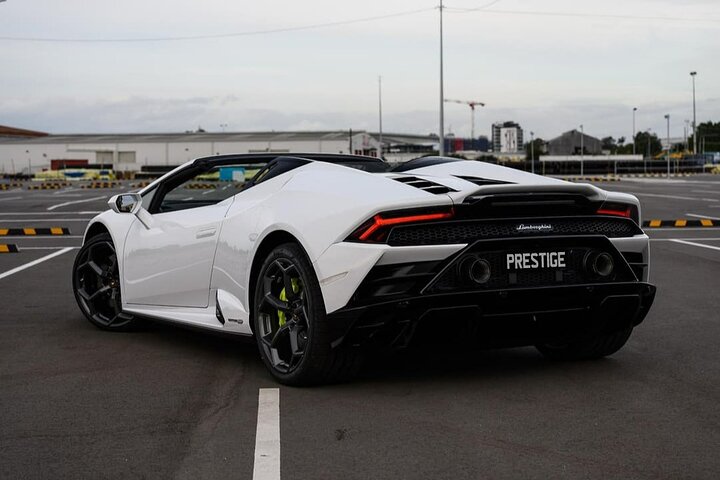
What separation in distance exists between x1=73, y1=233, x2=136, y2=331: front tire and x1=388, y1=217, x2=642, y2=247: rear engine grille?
2941 millimetres

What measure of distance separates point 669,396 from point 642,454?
111cm

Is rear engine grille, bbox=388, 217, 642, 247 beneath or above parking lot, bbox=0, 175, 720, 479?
above

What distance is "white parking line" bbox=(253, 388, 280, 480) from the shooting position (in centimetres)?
362

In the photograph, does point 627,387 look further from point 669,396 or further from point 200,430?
point 200,430

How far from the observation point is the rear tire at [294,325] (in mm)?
4773

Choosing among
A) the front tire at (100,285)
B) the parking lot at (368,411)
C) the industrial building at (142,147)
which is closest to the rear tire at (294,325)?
the parking lot at (368,411)

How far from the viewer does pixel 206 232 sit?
5.86m

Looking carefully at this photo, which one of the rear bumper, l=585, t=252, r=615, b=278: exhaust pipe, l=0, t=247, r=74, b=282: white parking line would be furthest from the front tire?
l=0, t=247, r=74, b=282: white parking line

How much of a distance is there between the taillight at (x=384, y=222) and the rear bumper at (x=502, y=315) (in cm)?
32

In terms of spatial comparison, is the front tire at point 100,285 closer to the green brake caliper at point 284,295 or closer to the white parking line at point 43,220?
the green brake caliper at point 284,295

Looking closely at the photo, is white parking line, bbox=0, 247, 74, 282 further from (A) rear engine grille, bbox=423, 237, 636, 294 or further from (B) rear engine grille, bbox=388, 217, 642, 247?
(A) rear engine grille, bbox=423, 237, 636, 294

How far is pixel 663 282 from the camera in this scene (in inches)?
386

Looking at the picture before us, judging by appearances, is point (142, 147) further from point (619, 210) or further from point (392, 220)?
point (392, 220)

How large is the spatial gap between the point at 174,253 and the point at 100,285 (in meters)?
1.26
